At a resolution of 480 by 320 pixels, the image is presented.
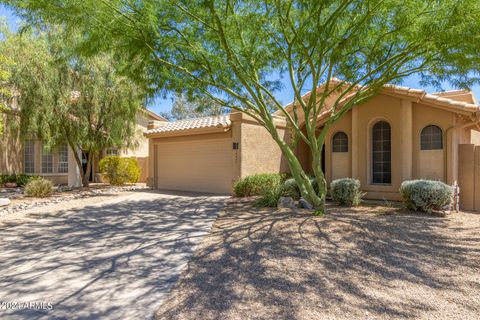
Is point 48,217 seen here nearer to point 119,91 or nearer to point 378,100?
point 119,91

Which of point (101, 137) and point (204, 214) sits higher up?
point (101, 137)

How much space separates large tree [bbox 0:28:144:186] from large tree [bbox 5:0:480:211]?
18.1 feet

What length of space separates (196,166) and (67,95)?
7.00 meters

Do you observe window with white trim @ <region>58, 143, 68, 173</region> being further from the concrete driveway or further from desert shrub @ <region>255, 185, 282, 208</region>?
desert shrub @ <region>255, 185, 282, 208</region>

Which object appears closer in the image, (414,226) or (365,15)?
(365,15)

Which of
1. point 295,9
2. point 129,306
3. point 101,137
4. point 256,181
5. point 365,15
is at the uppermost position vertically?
point 295,9

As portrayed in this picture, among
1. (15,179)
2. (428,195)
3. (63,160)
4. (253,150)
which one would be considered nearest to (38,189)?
(15,179)

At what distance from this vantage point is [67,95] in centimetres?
1479

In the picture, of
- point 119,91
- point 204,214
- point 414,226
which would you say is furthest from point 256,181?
point 119,91

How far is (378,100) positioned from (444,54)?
13.3 ft

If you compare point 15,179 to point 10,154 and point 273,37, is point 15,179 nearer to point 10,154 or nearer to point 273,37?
point 10,154

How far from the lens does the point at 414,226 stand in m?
7.63

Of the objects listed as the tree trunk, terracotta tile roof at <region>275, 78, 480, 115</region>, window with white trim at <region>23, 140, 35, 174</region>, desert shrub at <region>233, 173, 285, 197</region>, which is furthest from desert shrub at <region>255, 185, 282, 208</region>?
window with white trim at <region>23, 140, 35, 174</region>

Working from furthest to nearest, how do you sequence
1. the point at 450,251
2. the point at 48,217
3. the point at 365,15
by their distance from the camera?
the point at 48,217 → the point at 365,15 → the point at 450,251
